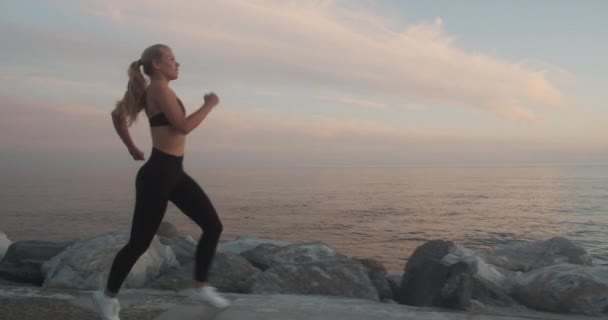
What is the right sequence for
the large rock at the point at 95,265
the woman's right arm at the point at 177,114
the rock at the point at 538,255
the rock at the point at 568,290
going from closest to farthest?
the woman's right arm at the point at 177,114, the rock at the point at 568,290, the large rock at the point at 95,265, the rock at the point at 538,255

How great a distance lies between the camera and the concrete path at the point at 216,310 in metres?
3.67

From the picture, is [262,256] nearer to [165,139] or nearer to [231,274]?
[231,274]

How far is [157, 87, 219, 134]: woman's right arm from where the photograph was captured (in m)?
3.32

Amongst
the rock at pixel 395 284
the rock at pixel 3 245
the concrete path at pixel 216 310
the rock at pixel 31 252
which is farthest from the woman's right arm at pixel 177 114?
the rock at pixel 3 245

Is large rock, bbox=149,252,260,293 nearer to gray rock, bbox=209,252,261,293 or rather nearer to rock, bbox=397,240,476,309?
gray rock, bbox=209,252,261,293

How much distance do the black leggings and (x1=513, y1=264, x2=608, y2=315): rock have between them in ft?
11.7

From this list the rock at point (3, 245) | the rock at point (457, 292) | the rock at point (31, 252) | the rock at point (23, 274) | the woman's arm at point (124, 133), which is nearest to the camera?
the woman's arm at point (124, 133)

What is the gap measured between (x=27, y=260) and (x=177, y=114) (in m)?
4.25

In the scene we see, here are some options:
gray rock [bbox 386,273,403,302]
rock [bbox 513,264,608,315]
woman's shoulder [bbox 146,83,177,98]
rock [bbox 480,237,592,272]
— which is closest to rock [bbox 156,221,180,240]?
gray rock [bbox 386,273,403,302]

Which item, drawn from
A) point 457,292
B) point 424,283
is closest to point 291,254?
point 424,283

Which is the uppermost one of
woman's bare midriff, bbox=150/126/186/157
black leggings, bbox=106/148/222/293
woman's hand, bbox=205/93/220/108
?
woman's hand, bbox=205/93/220/108

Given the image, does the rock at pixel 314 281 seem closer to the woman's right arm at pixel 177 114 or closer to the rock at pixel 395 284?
the rock at pixel 395 284

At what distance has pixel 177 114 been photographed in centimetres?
332

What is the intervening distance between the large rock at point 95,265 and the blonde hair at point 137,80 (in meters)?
2.41
